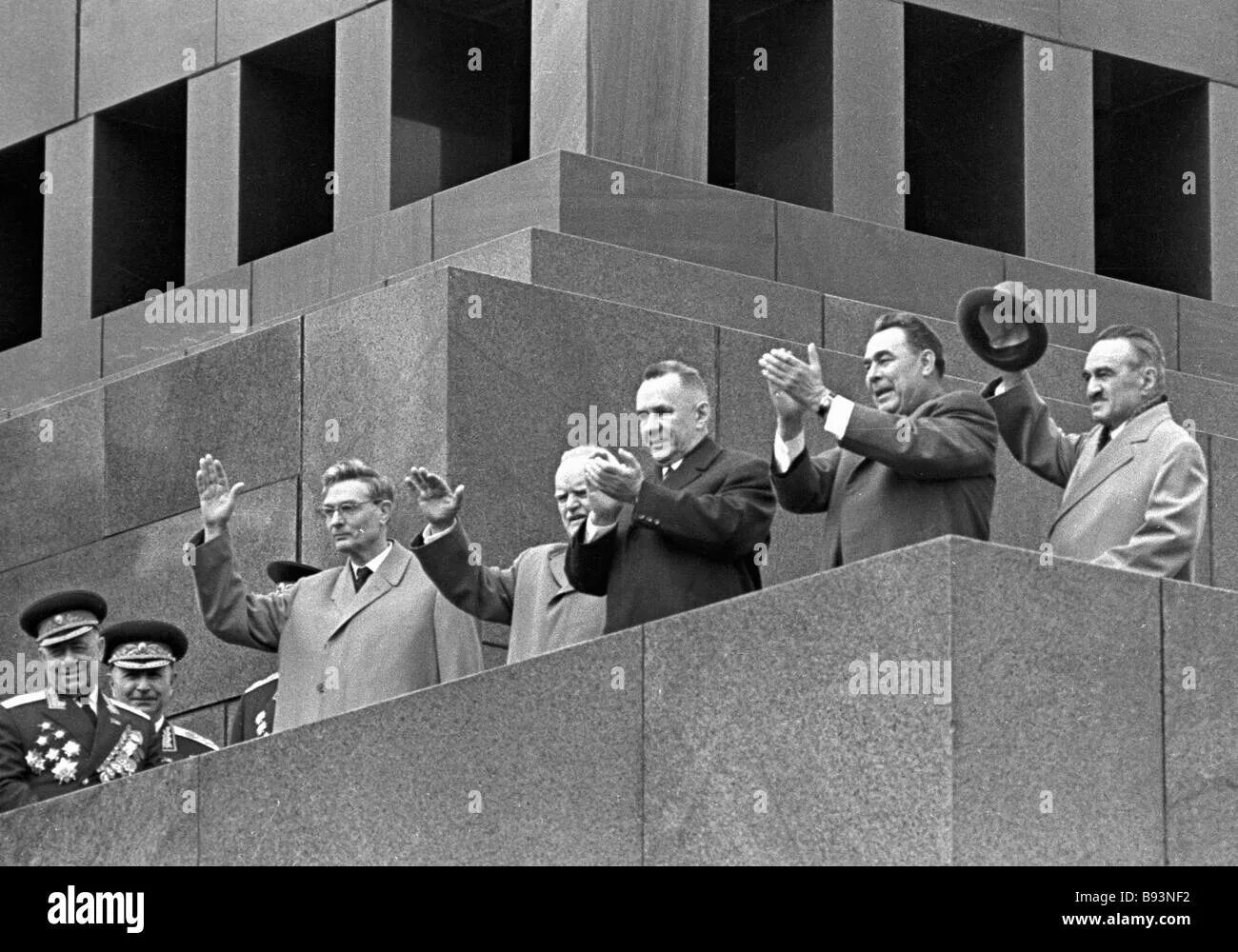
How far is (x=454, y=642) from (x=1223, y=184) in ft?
30.3

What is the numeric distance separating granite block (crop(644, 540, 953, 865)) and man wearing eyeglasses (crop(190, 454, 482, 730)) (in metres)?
2.11

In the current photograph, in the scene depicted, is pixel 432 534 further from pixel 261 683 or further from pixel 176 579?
pixel 176 579

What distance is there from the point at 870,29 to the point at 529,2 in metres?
2.08

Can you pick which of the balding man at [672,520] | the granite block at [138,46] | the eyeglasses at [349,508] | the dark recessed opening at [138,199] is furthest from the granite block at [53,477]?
the balding man at [672,520]

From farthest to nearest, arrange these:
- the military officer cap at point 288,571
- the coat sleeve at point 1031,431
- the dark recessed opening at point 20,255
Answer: the dark recessed opening at point 20,255 → the military officer cap at point 288,571 → the coat sleeve at point 1031,431

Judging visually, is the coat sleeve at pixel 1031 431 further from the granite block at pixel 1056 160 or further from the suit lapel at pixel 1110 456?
the granite block at pixel 1056 160

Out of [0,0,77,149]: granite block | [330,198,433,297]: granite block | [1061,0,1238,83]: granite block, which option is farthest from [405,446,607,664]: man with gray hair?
[0,0,77,149]: granite block

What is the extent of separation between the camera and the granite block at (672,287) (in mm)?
20516

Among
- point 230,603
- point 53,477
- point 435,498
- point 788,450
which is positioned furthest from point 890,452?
point 53,477

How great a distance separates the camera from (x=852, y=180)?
22.5 m

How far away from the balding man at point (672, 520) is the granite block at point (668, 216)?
543 centimetres

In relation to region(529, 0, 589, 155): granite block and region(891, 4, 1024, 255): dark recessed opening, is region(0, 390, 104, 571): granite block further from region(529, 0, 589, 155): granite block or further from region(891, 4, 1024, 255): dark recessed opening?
region(891, 4, 1024, 255): dark recessed opening

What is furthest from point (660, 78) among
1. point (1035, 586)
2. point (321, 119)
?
point (1035, 586)

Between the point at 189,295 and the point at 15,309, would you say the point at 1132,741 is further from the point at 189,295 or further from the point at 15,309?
the point at 15,309
